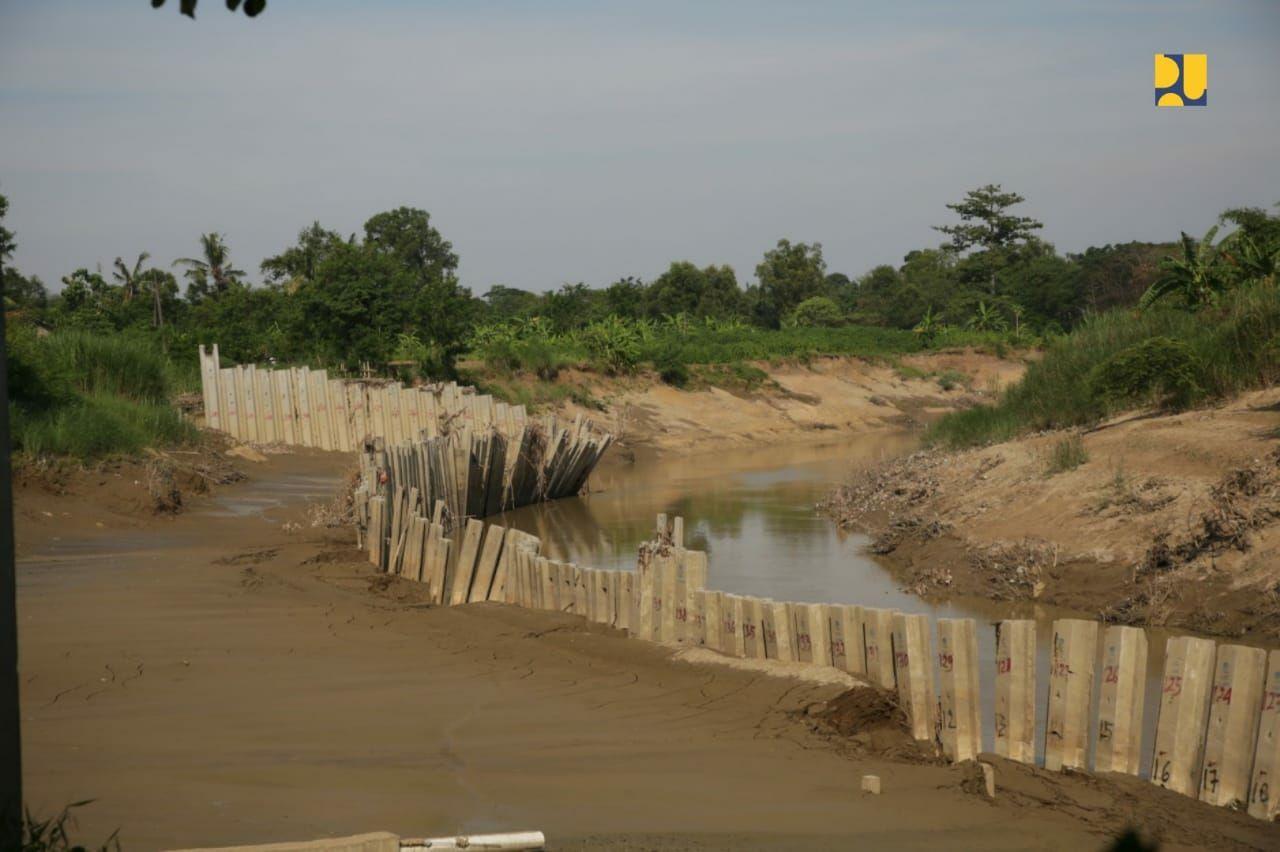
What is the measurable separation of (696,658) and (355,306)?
25.9 m

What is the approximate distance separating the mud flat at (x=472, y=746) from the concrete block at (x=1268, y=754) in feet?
0.40

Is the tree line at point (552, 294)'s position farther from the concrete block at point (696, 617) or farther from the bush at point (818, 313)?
the concrete block at point (696, 617)

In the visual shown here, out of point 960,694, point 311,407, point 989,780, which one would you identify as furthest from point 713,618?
point 311,407

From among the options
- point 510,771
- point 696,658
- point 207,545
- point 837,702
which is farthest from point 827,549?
point 510,771

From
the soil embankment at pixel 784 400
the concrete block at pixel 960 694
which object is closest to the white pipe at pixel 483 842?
the concrete block at pixel 960 694

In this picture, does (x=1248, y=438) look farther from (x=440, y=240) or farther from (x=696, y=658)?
(x=440, y=240)

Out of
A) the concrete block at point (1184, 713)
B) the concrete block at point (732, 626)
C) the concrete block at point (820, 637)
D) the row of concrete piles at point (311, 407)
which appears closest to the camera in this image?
the concrete block at point (1184, 713)

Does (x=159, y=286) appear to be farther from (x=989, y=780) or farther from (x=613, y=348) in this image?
(x=989, y=780)

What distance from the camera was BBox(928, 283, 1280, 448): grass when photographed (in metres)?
18.5

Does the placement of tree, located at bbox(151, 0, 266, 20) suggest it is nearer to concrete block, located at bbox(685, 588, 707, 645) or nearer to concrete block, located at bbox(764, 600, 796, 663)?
concrete block, located at bbox(764, 600, 796, 663)

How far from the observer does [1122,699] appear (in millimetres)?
7137

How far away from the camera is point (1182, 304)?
25.8m

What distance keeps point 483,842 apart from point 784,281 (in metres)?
67.0

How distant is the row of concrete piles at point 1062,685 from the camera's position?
6.66 metres
